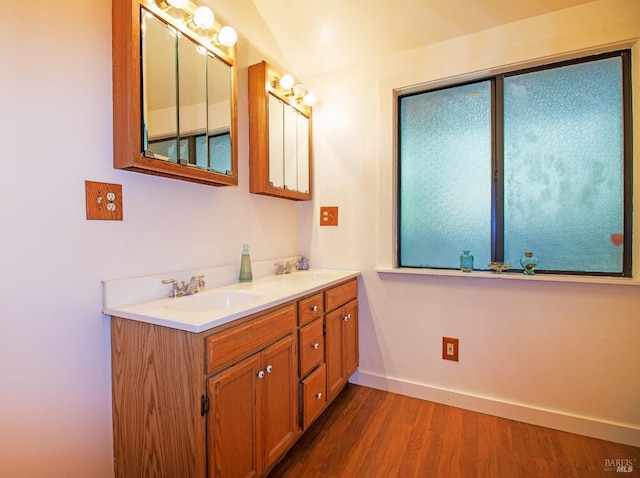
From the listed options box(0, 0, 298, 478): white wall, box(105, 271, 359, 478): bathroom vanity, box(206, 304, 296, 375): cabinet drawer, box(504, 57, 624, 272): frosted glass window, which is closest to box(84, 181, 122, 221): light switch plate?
box(0, 0, 298, 478): white wall

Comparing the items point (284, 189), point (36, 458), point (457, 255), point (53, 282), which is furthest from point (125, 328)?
point (457, 255)

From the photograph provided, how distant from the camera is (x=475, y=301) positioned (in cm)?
192

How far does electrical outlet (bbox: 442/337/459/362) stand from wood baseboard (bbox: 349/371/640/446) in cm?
21

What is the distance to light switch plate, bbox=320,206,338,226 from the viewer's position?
7.59ft

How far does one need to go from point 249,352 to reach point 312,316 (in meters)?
0.49

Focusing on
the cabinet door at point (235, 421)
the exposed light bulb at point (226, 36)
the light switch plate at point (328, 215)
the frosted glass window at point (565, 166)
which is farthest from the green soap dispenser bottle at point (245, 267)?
the frosted glass window at point (565, 166)

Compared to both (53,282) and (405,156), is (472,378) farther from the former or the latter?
(53,282)

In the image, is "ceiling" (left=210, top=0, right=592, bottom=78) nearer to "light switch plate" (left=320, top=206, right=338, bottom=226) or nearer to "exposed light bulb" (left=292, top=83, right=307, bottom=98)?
"exposed light bulb" (left=292, top=83, right=307, bottom=98)

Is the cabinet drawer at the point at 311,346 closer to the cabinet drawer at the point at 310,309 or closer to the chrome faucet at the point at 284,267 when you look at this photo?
the cabinet drawer at the point at 310,309

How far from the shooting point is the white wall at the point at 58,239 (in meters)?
0.98

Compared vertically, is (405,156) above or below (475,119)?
below

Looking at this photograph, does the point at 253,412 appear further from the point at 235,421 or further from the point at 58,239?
the point at 58,239

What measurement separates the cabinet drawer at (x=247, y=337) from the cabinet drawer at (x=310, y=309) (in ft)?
0.20

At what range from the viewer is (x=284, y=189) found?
2.04 meters
